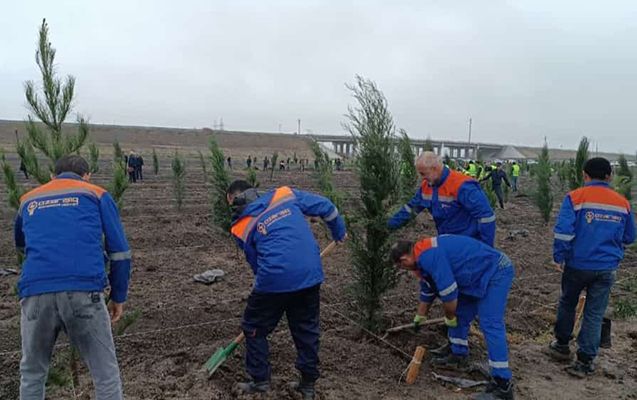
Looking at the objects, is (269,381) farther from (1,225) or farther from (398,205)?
(1,225)

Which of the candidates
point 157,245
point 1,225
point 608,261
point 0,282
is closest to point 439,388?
point 608,261

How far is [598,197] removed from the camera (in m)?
4.84

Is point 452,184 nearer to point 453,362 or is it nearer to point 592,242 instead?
point 592,242

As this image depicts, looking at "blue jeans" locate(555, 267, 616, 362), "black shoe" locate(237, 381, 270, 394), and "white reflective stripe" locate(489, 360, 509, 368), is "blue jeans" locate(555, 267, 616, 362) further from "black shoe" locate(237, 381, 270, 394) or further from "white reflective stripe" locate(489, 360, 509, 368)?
"black shoe" locate(237, 381, 270, 394)

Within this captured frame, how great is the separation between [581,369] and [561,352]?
1.18 ft

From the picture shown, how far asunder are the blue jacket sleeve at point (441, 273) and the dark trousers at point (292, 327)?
921 millimetres

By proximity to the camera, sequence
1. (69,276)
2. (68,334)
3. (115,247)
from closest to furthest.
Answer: (69,276)
(68,334)
(115,247)

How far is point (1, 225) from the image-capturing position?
493 inches

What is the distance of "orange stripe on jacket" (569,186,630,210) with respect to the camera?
4840mm

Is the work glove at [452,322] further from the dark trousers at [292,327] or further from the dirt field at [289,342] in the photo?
the dark trousers at [292,327]

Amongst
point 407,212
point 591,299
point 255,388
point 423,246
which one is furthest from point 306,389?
point 591,299

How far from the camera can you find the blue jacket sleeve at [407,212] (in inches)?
201

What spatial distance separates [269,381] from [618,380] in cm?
335

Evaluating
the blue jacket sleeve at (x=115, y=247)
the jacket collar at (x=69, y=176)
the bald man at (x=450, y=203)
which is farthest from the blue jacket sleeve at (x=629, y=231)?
the jacket collar at (x=69, y=176)
